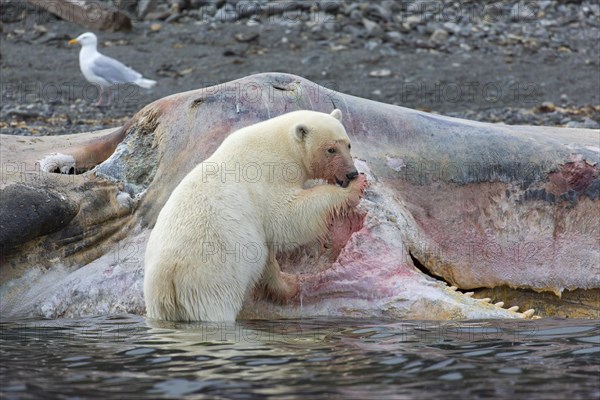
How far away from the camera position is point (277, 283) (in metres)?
6.58

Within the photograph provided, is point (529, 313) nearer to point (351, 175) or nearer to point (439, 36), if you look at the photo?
point (351, 175)

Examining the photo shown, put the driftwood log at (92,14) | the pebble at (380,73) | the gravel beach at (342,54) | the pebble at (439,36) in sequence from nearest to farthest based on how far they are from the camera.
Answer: the gravel beach at (342,54) → the pebble at (380,73) → the pebble at (439,36) → the driftwood log at (92,14)

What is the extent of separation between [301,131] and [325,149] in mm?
189

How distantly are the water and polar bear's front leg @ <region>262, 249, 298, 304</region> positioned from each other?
0.20 metres

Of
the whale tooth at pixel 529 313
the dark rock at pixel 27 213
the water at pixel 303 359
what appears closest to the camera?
the water at pixel 303 359

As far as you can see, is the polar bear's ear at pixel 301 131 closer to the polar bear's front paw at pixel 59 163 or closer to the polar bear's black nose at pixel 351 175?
the polar bear's black nose at pixel 351 175

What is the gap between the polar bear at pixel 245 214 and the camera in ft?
20.1

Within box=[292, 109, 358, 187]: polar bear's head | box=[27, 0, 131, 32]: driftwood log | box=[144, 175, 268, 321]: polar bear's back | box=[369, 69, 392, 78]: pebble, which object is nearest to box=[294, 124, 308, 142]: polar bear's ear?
box=[292, 109, 358, 187]: polar bear's head

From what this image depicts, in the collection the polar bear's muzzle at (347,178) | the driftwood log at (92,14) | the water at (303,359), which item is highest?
the driftwood log at (92,14)

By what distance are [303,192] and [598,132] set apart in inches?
120

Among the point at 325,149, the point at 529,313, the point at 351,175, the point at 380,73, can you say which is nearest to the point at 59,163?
the point at 325,149

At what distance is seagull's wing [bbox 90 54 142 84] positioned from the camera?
47.6 ft

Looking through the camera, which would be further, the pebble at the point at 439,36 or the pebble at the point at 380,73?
the pebble at the point at 439,36

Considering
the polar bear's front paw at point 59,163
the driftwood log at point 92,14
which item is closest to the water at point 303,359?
the polar bear's front paw at point 59,163
